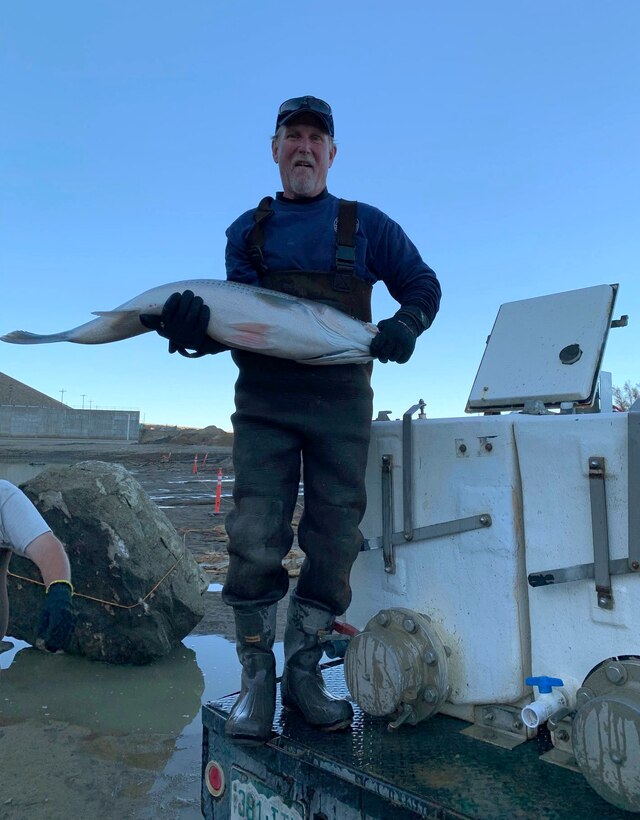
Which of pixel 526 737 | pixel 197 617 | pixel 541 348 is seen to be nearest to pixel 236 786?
pixel 526 737

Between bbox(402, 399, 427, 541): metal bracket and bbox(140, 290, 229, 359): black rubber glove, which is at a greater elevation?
bbox(140, 290, 229, 359): black rubber glove

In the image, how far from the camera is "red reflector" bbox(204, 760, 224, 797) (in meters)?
2.17

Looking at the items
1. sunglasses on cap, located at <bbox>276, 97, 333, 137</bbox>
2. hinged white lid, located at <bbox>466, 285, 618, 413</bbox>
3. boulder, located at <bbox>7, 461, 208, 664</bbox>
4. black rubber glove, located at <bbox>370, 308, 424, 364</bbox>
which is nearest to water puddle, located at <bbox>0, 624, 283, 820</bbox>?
boulder, located at <bbox>7, 461, 208, 664</bbox>

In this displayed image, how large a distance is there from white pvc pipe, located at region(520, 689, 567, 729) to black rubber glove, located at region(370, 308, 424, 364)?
1.13m

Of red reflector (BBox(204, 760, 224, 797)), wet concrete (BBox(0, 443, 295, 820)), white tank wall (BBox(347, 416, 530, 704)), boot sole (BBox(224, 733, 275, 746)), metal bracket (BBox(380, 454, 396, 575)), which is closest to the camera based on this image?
white tank wall (BBox(347, 416, 530, 704))

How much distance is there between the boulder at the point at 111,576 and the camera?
4.52 metres

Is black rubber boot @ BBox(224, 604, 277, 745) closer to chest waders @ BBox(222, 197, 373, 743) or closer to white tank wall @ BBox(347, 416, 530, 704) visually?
chest waders @ BBox(222, 197, 373, 743)

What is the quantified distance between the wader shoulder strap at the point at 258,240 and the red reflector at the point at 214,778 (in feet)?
5.70

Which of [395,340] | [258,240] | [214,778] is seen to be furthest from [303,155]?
[214,778]

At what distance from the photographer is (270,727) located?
6.89 ft

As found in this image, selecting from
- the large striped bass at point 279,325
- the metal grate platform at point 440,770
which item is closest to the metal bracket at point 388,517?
the large striped bass at point 279,325

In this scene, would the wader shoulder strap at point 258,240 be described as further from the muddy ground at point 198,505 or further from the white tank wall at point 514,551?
the muddy ground at point 198,505

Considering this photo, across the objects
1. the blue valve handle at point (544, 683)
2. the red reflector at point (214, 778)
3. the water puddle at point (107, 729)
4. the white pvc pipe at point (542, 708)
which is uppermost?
the blue valve handle at point (544, 683)

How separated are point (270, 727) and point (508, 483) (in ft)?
3.55
